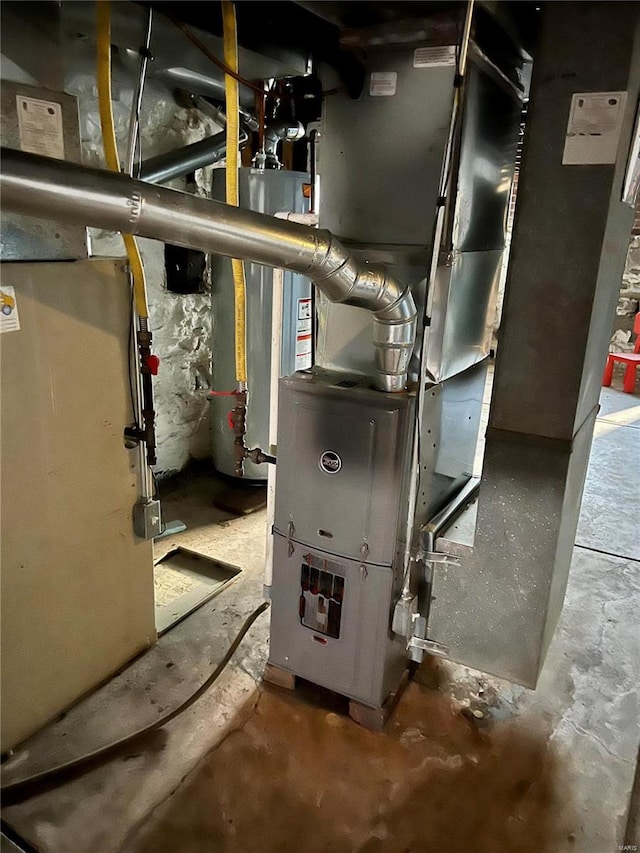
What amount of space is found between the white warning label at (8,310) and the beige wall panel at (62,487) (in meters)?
0.01

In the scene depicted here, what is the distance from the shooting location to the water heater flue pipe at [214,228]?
0.99 m

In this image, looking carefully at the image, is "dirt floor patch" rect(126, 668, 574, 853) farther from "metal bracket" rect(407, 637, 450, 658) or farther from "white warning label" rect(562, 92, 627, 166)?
"white warning label" rect(562, 92, 627, 166)

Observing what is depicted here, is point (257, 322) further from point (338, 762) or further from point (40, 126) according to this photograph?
point (338, 762)

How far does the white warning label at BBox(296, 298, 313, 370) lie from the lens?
8.13 feet

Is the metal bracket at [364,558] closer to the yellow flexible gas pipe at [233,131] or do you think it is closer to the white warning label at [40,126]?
the yellow flexible gas pipe at [233,131]

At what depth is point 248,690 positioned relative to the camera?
6.27ft

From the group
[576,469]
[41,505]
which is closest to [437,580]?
[576,469]

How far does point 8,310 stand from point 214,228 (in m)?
0.58

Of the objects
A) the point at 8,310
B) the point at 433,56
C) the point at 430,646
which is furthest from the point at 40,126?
the point at 430,646

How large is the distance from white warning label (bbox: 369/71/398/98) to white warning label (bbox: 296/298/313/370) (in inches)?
41.8

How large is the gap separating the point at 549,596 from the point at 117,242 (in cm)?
212

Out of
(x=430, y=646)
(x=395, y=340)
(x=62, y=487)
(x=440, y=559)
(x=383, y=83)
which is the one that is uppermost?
(x=383, y=83)

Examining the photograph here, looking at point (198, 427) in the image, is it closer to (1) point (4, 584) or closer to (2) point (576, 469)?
(1) point (4, 584)

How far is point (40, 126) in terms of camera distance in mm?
1434
